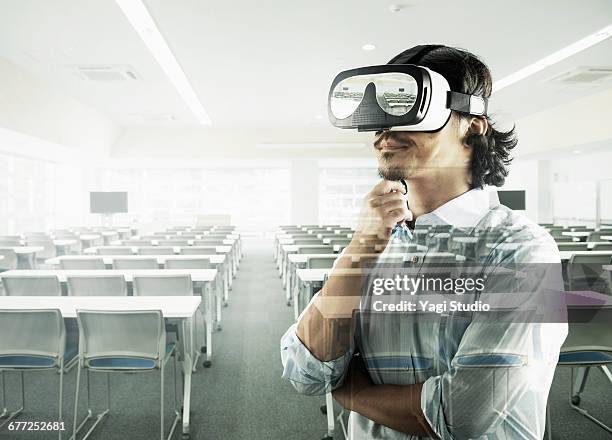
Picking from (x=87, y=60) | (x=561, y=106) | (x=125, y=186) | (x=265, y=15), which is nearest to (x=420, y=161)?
(x=561, y=106)

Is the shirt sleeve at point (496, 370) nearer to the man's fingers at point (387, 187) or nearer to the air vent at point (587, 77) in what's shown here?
the man's fingers at point (387, 187)

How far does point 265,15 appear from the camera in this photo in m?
3.11

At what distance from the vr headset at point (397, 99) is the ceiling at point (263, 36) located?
2.52 feet

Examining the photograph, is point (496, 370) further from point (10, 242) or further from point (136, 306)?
point (10, 242)

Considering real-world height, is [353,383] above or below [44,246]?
above

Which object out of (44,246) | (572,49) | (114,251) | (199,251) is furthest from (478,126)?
(44,246)

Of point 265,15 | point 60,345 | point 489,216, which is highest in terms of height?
point 265,15

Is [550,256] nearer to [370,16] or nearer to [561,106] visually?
[561,106]

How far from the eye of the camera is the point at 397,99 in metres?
0.52

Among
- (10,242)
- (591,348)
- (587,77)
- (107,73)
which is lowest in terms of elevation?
(591,348)

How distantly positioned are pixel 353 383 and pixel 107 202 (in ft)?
31.6

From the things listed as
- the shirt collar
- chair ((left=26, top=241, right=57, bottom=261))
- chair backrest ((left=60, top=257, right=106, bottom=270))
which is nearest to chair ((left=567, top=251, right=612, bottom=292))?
the shirt collar

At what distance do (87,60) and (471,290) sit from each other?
475cm

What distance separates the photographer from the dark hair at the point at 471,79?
55cm
